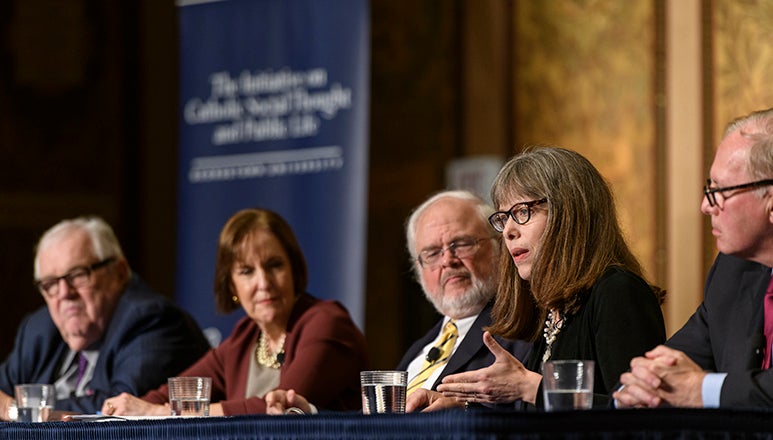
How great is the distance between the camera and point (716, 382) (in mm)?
2182

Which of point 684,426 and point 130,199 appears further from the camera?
point 130,199

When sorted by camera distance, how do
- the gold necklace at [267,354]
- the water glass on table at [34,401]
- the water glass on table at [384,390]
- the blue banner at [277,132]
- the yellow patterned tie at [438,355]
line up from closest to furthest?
1. the water glass on table at [384,390]
2. the water glass on table at [34,401]
3. the yellow patterned tie at [438,355]
4. the gold necklace at [267,354]
5. the blue banner at [277,132]

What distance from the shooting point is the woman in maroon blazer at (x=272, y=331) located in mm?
3623

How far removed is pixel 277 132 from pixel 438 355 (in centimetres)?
239

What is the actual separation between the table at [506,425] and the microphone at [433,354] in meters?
1.23

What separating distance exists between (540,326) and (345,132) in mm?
2587

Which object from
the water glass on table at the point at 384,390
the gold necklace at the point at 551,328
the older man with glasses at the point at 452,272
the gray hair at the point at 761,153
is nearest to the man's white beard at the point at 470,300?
the older man with glasses at the point at 452,272

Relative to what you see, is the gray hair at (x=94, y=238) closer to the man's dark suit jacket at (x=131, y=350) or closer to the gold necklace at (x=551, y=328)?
the man's dark suit jacket at (x=131, y=350)

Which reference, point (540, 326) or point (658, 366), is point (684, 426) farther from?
point (540, 326)

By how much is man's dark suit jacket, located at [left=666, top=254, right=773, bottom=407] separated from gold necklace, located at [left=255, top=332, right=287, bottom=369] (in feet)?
4.92

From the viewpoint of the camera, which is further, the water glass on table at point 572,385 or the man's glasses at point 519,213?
the man's glasses at point 519,213

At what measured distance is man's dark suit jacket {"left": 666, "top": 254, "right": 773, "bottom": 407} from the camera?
7.93 ft

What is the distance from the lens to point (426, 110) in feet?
22.5

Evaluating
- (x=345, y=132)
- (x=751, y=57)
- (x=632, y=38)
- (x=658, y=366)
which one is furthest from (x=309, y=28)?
(x=658, y=366)
